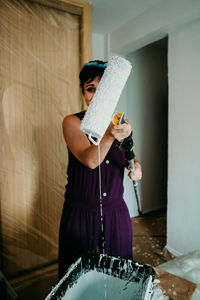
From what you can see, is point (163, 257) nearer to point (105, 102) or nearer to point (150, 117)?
point (150, 117)

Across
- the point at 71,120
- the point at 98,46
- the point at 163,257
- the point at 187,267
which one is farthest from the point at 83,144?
the point at 98,46

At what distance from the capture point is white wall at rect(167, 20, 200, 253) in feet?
6.02

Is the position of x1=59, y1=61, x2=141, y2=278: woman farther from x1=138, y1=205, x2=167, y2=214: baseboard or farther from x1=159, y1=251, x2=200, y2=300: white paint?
x1=138, y1=205, x2=167, y2=214: baseboard

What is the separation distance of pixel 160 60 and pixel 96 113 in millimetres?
2771

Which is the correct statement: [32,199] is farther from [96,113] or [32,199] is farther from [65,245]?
[96,113]

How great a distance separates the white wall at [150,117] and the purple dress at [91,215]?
189cm

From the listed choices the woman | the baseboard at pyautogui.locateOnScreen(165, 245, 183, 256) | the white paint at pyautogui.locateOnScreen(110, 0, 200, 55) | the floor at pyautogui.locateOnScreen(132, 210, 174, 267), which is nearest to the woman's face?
the woman

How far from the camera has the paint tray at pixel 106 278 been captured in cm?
59

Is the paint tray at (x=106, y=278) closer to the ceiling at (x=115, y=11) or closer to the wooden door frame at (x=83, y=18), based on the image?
the wooden door frame at (x=83, y=18)

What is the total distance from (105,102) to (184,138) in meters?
1.51

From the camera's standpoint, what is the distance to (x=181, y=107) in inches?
77.2

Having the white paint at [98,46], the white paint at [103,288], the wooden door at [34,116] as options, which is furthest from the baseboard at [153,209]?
the white paint at [103,288]

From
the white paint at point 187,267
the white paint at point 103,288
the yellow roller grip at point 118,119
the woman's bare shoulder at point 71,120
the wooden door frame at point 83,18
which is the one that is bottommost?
the white paint at point 187,267

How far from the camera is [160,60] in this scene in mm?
3021
